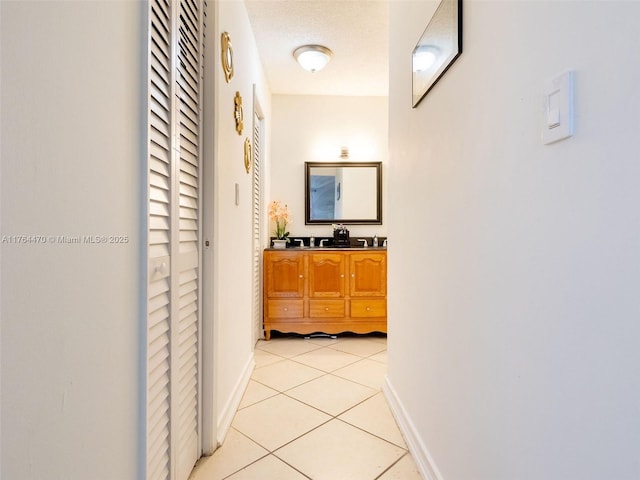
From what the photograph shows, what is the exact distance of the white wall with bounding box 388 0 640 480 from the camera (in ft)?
1.77

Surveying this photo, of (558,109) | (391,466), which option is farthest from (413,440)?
(558,109)

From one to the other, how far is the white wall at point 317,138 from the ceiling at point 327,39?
0.21m

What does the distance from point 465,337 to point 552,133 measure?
0.65 metres

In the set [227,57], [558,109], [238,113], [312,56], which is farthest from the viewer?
[312,56]

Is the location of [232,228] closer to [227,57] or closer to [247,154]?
[247,154]

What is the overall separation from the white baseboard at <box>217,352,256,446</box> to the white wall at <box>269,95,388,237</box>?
6.07 feet

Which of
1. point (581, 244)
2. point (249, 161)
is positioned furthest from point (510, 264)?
point (249, 161)

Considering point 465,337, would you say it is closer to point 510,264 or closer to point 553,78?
point 510,264

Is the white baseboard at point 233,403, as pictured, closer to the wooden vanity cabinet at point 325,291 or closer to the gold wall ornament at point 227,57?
the wooden vanity cabinet at point 325,291

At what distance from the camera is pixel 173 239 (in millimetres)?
1196

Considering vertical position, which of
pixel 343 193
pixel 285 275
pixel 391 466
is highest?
pixel 343 193

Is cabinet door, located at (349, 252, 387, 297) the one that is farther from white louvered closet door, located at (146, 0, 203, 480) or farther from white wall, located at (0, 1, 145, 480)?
white wall, located at (0, 1, 145, 480)

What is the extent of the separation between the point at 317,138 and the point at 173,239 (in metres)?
3.01

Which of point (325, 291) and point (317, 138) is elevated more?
point (317, 138)
